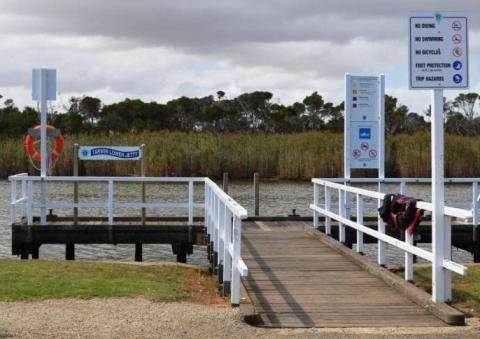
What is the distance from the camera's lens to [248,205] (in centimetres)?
2777

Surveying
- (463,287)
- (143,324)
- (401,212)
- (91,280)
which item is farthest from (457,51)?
(91,280)

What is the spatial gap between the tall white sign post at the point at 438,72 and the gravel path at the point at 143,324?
87 centimetres

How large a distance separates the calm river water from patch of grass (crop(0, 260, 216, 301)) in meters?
6.14

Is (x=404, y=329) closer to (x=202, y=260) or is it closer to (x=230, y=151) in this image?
(x=202, y=260)

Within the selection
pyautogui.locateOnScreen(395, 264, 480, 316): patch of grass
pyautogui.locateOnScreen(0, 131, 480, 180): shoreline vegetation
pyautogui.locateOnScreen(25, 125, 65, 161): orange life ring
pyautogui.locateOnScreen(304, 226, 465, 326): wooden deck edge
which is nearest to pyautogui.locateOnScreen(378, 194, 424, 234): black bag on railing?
pyautogui.locateOnScreen(304, 226, 465, 326): wooden deck edge

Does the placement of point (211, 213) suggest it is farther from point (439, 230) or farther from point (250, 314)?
point (250, 314)

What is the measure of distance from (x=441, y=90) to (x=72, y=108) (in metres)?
85.9

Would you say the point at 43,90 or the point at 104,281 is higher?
the point at 43,90

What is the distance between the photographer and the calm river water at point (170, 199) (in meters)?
19.2

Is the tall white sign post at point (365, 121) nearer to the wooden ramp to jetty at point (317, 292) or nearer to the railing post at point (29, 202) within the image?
the wooden ramp to jetty at point (317, 292)

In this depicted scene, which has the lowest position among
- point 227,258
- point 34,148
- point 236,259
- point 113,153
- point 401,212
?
point 227,258

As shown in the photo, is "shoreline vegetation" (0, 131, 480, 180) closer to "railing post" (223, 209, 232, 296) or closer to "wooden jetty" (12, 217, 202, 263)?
"wooden jetty" (12, 217, 202, 263)

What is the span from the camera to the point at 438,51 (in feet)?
29.5

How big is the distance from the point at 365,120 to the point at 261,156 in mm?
24389
